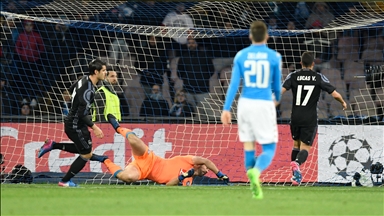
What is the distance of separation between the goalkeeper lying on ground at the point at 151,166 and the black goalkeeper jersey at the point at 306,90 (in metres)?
1.56

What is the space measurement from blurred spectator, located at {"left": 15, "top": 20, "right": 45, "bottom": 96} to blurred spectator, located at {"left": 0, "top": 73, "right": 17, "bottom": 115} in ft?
0.94

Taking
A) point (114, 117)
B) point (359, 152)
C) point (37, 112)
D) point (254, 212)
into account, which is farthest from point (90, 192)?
point (359, 152)

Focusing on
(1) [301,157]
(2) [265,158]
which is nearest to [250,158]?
(2) [265,158]

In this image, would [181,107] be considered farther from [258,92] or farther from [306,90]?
[258,92]

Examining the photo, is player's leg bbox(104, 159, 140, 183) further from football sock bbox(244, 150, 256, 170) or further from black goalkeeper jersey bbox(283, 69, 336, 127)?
football sock bbox(244, 150, 256, 170)

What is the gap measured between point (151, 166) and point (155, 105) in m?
3.37

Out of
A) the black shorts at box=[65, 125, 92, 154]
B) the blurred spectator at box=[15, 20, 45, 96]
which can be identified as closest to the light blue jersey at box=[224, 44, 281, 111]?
the black shorts at box=[65, 125, 92, 154]

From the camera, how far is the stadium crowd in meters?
16.1

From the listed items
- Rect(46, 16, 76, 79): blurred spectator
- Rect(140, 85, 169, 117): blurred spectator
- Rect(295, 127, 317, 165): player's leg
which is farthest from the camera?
Rect(46, 16, 76, 79): blurred spectator

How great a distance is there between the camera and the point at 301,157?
13.1 m

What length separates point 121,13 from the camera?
16812 millimetres

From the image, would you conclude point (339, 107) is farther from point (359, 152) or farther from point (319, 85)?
point (319, 85)

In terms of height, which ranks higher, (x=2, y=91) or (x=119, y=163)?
(x=2, y=91)

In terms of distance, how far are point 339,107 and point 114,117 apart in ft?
19.2
